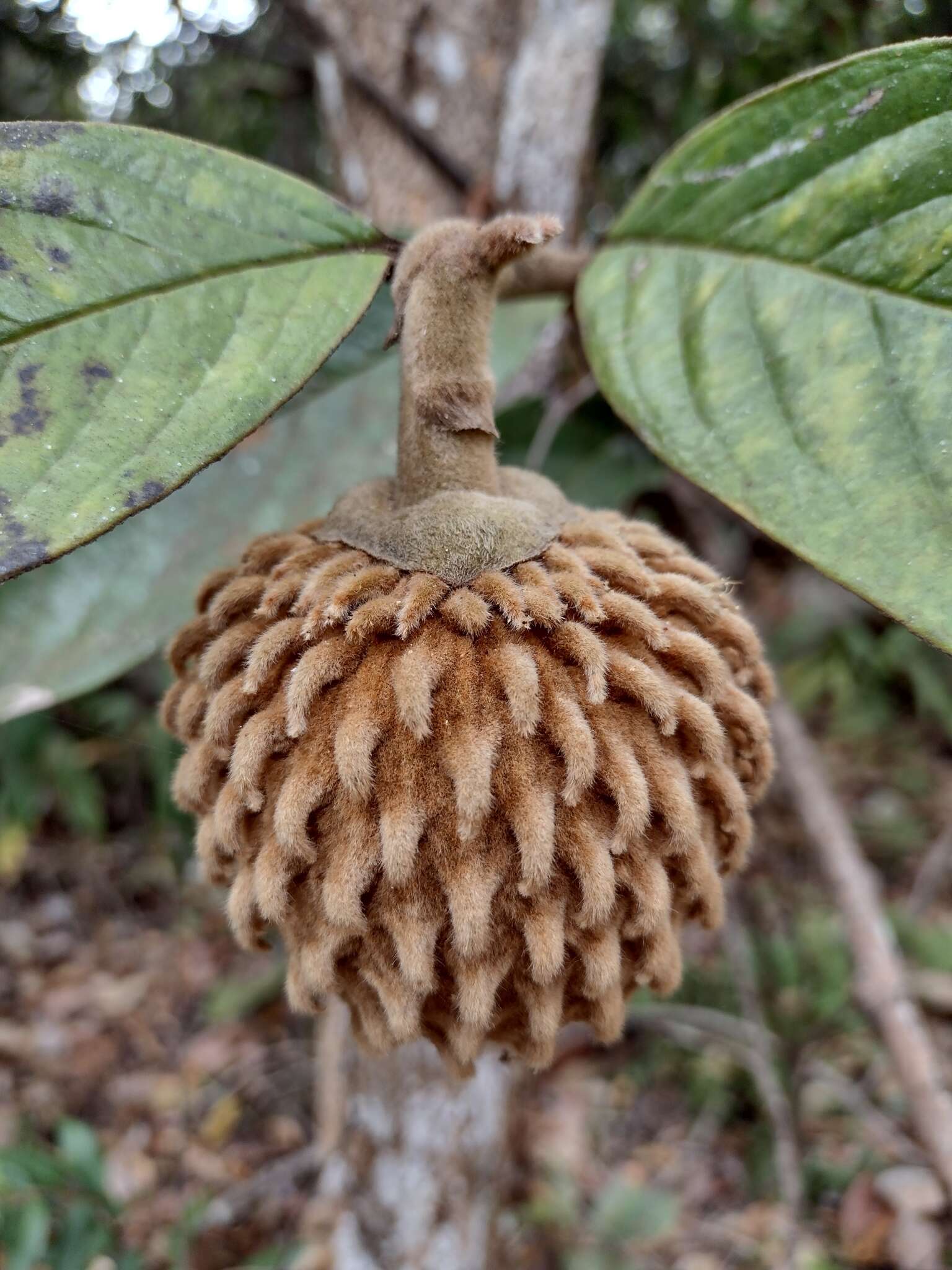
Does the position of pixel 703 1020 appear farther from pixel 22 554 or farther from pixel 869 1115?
pixel 22 554

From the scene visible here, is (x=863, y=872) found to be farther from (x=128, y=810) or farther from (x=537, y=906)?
(x=128, y=810)

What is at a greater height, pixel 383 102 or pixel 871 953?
pixel 383 102

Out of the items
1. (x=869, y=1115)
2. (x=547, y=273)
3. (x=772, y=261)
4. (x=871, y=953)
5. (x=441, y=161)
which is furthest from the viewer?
(x=869, y=1115)

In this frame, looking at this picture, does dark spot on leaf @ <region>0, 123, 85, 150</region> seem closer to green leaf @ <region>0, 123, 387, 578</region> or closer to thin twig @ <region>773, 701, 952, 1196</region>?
green leaf @ <region>0, 123, 387, 578</region>

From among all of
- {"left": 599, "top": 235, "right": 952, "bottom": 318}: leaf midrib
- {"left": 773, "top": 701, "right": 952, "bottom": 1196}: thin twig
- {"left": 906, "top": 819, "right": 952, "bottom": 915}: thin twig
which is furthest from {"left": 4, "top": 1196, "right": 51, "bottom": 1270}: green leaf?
{"left": 906, "top": 819, "right": 952, "bottom": 915}: thin twig

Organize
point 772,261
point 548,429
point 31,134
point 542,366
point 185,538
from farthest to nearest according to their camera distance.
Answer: point 542,366
point 548,429
point 185,538
point 772,261
point 31,134

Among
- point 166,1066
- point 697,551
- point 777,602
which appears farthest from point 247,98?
point 166,1066

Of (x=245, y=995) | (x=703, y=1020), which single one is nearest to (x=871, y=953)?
(x=703, y=1020)
